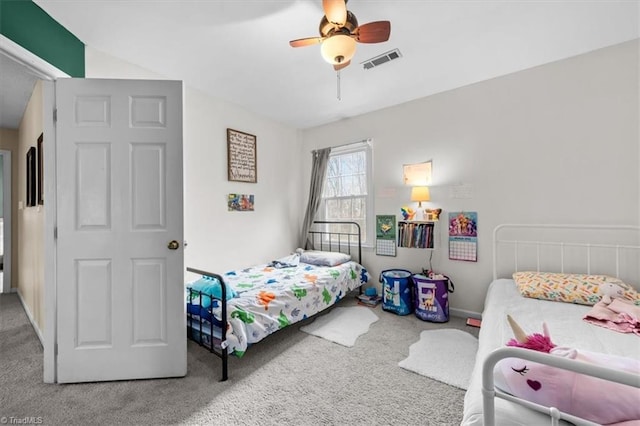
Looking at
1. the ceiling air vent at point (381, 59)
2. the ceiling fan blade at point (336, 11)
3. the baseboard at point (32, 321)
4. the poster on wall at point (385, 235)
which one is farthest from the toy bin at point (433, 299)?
the baseboard at point (32, 321)

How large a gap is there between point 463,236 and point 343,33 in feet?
7.95

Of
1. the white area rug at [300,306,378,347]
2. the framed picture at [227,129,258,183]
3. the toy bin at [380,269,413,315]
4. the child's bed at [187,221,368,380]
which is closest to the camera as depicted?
the child's bed at [187,221,368,380]

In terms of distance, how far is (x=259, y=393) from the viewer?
1.79 metres

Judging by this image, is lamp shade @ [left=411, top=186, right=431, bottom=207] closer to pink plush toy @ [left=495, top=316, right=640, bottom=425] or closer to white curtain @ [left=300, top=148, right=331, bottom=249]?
white curtain @ [left=300, top=148, right=331, bottom=249]

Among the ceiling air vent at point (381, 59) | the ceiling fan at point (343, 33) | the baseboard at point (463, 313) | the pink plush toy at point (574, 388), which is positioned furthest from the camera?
the baseboard at point (463, 313)

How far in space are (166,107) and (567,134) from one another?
3472 mm

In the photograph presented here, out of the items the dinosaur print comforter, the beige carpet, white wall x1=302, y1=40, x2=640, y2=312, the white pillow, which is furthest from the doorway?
white wall x1=302, y1=40, x2=640, y2=312

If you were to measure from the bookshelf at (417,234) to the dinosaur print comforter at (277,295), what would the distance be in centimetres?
78

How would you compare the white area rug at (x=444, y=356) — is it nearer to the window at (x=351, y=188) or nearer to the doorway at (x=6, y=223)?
the window at (x=351, y=188)

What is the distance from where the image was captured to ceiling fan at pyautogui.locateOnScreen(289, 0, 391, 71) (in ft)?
5.51

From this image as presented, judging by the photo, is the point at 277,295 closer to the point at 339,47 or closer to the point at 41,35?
the point at 339,47

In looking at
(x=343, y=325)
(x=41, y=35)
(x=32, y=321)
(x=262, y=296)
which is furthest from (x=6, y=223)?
(x=343, y=325)

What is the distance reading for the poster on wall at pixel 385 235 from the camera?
3535 mm

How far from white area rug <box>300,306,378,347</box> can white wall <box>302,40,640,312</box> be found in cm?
79
